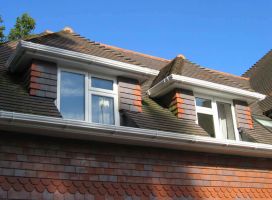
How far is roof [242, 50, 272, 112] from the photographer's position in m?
14.4

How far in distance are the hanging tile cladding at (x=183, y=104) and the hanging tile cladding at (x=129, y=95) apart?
3.48ft

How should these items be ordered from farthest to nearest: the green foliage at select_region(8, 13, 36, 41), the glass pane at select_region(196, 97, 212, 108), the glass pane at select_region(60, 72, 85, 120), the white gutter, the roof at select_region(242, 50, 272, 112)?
the green foliage at select_region(8, 13, 36, 41) → the roof at select_region(242, 50, 272, 112) → the glass pane at select_region(196, 97, 212, 108) → the glass pane at select_region(60, 72, 85, 120) → the white gutter

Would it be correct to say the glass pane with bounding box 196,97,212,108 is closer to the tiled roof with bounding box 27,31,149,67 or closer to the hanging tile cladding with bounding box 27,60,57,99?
the tiled roof with bounding box 27,31,149,67

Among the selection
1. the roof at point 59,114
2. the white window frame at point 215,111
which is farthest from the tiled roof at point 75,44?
the white window frame at point 215,111

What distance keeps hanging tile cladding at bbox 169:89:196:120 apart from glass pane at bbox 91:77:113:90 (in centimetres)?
187

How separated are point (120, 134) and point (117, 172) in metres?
0.81

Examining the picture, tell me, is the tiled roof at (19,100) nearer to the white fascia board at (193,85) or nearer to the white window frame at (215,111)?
the white fascia board at (193,85)

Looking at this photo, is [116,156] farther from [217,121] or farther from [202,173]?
[217,121]

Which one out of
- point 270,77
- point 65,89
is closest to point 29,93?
point 65,89

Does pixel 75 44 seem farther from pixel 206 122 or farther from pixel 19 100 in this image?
pixel 206 122

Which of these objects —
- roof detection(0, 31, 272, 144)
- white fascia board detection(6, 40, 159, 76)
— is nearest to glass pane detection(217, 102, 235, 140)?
roof detection(0, 31, 272, 144)

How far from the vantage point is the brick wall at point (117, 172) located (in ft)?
23.0

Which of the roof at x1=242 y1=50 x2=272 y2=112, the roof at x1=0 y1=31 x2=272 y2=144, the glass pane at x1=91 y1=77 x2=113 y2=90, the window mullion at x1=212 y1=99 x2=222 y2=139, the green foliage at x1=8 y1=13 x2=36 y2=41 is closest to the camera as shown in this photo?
the roof at x1=0 y1=31 x2=272 y2=144

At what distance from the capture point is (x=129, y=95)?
9.58 m
